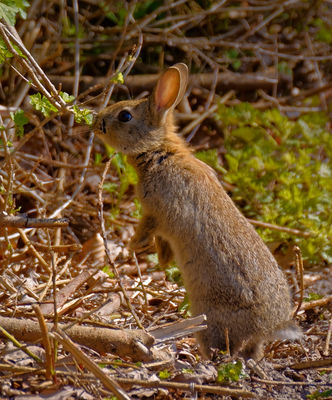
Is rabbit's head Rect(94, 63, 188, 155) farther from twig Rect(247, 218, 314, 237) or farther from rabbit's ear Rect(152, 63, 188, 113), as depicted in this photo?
twig Rect(247, 218, 314, 237)

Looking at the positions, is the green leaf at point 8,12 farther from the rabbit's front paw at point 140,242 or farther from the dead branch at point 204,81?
the dead branch at point 204,81

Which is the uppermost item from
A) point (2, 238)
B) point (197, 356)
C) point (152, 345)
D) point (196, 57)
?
point (196, 57)

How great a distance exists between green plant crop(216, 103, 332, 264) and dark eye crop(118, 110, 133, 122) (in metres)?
1.85

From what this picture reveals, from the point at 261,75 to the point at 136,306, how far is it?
472 cm

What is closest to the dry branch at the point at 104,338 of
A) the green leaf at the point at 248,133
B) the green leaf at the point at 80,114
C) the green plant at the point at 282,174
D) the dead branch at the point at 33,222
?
the dead branch at the point at 33,222

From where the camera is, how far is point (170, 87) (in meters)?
4.74

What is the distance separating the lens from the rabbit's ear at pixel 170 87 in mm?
4656

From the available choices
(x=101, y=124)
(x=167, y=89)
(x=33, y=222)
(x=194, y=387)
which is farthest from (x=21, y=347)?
(x=167, y=89)

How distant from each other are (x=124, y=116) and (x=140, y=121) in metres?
0.13

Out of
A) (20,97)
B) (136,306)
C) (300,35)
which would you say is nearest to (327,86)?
(300,35)

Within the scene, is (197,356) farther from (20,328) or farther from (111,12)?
(111,12)

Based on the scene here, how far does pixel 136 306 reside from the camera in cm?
491

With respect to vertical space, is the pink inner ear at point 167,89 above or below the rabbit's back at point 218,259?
above

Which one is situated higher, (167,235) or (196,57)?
(196,57)
